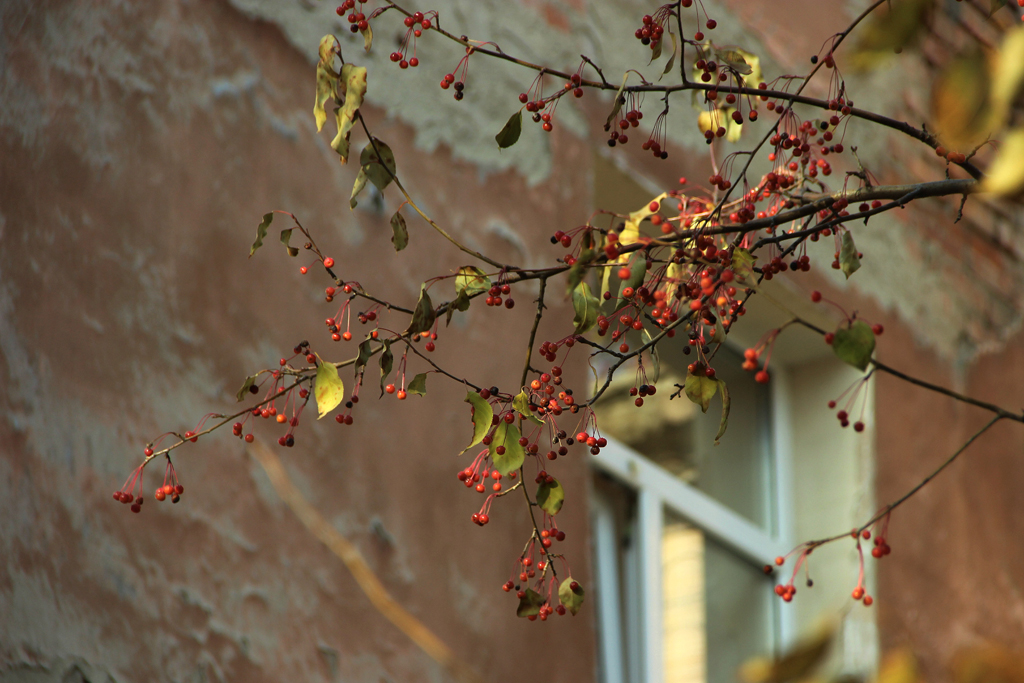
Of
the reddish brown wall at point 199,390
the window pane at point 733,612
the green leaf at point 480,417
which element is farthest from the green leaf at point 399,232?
the window pane at point 733,612

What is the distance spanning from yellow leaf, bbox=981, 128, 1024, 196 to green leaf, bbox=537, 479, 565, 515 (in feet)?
2.12

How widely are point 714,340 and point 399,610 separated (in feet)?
2.92

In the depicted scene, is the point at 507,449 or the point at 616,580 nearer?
the point at 507,449

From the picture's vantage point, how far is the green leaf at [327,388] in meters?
1.07

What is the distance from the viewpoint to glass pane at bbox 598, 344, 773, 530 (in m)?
2.66

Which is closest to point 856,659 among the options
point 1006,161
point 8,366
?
point 8,366

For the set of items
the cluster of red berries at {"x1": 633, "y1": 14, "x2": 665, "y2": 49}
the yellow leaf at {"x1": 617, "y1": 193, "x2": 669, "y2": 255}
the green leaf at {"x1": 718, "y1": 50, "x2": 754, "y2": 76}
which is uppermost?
the green leaf at {"x1": 718, "y1": 50, "x2": 754, "y2": 76}

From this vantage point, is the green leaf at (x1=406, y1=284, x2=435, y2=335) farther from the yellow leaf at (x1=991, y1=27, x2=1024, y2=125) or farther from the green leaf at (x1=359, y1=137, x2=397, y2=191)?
the yellow leaf at (x1=991, y1=27, x2=1024, y2=125)

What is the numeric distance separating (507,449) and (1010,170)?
2.16 feet

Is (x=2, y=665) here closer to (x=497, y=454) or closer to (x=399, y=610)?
(x=399, y=610)

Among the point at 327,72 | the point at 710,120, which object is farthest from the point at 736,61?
the point at 327,72

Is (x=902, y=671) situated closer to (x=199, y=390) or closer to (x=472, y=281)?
(x=472, y=281)

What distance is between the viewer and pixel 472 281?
45.0 inches

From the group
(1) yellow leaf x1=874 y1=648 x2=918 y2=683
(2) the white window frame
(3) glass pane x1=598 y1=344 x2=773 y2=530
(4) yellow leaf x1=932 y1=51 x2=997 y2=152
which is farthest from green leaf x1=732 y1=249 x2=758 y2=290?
(3) glass pane x1=598 y1=344 x2=773 y2=530
